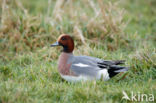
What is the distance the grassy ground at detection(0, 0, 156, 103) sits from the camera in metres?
3.12

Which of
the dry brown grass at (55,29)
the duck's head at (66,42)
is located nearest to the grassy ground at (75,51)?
the dry brown grass at (55,29)

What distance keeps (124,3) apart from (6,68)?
538cm

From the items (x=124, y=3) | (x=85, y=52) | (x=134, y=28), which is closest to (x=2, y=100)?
(x=85, y=52)

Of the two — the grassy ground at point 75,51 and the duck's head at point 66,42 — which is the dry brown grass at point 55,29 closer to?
the grassy ground at point 75,51

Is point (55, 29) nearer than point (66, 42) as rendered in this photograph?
No

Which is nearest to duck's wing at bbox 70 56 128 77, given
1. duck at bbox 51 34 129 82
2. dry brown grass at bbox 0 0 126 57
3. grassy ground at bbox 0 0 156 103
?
duck at bbox 51 34 129 82

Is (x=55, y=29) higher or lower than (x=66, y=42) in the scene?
higher

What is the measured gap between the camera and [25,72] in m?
3.96

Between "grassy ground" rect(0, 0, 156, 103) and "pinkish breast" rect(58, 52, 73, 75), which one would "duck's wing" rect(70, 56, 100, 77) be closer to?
"pinkish breast" rect(58, 52, 73, 75)

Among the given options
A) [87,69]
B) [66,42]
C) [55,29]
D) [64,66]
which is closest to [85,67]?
[87,69]

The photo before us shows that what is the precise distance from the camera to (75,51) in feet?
16.1

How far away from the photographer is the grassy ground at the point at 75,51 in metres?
3.12

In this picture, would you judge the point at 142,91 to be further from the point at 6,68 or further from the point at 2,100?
the point at 6,68

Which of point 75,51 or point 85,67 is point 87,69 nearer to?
point 85,67
